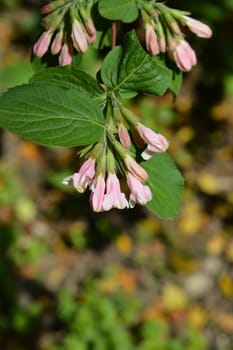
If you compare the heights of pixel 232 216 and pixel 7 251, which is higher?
pixel 7 251

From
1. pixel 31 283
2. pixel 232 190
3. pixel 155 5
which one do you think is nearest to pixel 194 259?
pixel 232 190

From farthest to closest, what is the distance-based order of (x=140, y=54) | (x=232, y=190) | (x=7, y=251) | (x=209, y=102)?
(x=209, y=102) → (x=232, y=190) → (x=7, y=251) → (x=140, y=54)

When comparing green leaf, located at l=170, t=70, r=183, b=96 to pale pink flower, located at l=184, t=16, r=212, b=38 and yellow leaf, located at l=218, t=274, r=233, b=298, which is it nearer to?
pale pink flower, located at l=184, t=16, r=212, b=38

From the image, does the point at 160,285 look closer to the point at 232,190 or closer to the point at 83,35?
the point at 232,190

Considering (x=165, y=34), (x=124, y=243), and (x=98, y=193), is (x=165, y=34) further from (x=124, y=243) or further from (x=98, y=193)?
(x=124, y=243)

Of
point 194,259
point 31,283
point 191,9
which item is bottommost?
point 194,259
